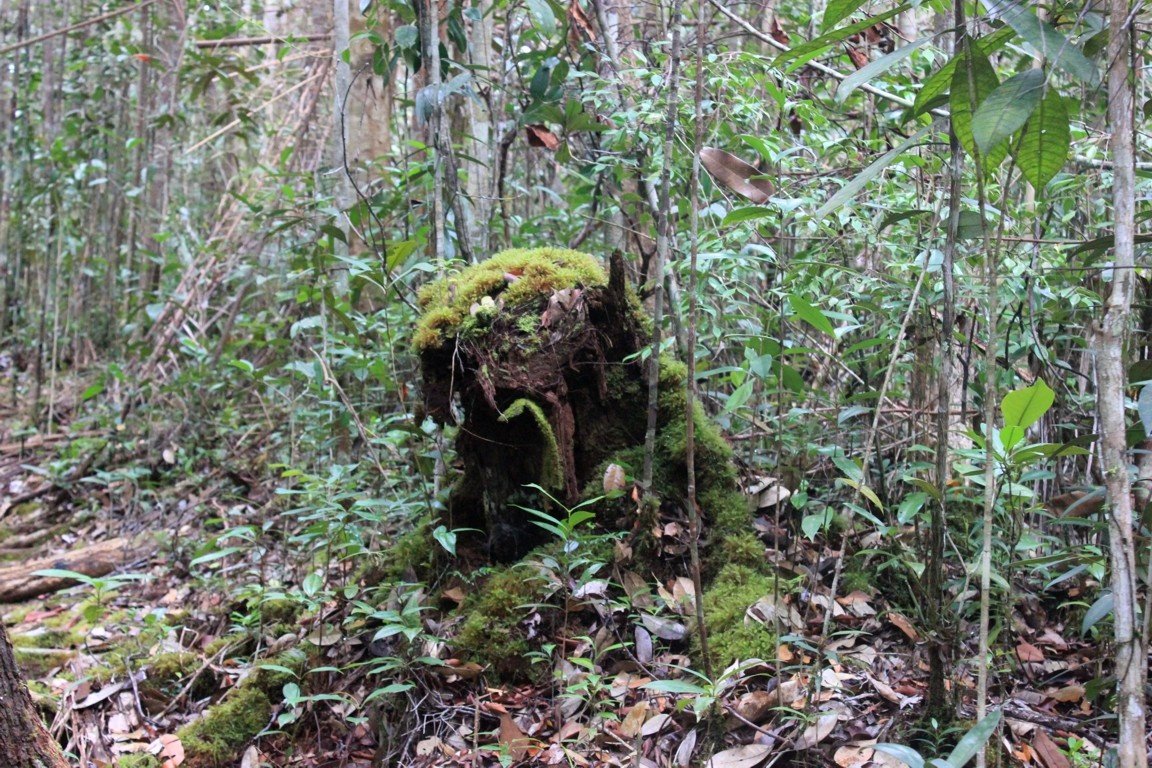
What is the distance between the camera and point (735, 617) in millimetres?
2719

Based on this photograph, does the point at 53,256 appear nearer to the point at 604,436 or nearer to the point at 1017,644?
the point at 604,436

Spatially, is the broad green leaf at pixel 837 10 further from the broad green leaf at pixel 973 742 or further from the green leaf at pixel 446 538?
the green leaf at pixel 446 538

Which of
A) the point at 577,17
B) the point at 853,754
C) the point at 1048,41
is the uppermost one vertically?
the point at 577,17

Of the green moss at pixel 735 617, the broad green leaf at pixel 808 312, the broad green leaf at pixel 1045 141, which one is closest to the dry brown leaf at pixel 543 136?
the broad green leaf at pixel 808 312

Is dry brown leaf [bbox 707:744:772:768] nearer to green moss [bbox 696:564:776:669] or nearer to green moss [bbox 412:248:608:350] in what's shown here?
green moss [bbox 696:564:776:669]

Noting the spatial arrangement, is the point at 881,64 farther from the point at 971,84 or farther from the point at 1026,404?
the point at 1026,404

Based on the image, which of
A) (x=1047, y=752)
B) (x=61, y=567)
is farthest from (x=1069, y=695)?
(x=61, y=567)

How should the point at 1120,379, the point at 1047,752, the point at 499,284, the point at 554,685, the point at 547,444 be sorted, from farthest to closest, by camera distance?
the point at 499,284
the point at 547,444
the point at 554,685
the point at 1047,752
the point at 1120,379

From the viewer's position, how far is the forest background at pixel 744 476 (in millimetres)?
1993

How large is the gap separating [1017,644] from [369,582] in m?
2.34

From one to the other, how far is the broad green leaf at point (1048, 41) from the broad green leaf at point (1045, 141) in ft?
0.21

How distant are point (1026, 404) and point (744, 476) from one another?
1593 millimetres

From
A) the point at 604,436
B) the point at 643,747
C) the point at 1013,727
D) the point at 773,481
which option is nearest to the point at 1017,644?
the point at 1013,727

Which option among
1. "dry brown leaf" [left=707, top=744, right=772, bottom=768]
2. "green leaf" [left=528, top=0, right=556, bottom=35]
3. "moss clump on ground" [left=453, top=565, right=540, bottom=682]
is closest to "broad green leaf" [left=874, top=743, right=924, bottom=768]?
"dry brown leaf" [left=707, top=744, right=772, bottom=768]
